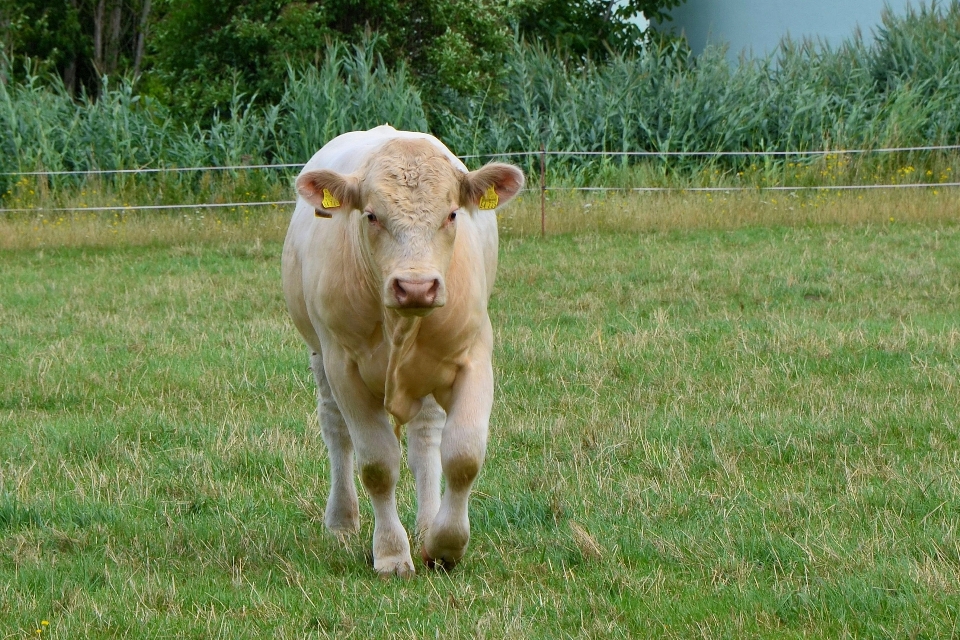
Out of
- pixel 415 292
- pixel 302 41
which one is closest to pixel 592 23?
pixel 302 41

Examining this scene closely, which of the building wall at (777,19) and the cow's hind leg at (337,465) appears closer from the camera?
the cow's hind leg at (337,465)

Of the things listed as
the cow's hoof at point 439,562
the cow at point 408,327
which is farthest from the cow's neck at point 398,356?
the cow's hoof at point 439,562

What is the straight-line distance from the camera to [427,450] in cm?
509

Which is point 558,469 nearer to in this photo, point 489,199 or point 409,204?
point 489,199

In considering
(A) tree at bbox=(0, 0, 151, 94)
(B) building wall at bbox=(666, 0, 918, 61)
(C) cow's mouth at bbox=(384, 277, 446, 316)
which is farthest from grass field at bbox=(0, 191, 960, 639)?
(A) tree at bbox=(0, 0, 151, 94)

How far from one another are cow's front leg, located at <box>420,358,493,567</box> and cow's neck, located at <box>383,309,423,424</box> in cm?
19

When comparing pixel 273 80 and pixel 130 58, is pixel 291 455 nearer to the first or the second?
pixel 273 80

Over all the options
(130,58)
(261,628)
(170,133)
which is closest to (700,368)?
(261,628)

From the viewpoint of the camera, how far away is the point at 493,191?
15.6 ft

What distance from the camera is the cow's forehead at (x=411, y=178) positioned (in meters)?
4.32

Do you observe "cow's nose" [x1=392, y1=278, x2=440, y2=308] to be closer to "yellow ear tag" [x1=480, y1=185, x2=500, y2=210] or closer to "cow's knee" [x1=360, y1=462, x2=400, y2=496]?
"yellow ear tag" [x1=480, y1=185, x2=500, y2=210]

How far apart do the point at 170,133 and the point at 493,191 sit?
15487 mm

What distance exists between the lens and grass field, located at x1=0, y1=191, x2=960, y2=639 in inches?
164

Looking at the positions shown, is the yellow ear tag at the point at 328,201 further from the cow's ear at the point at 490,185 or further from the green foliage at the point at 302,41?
the green foliage at the point at 302,41
